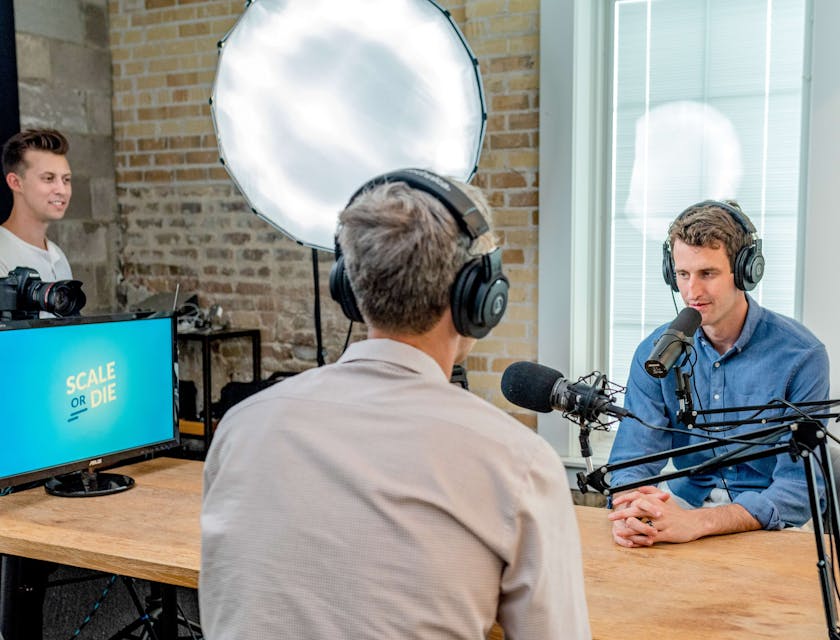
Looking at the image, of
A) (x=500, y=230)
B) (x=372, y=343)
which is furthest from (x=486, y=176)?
(x=372, y=343)

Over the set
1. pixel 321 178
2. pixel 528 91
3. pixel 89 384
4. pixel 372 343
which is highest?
pixel 528 91

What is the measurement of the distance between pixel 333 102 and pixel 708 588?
1.80 metres

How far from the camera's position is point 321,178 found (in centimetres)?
267

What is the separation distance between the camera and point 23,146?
342cm

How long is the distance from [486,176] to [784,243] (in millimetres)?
1126

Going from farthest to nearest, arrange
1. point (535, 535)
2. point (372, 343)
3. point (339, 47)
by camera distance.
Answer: point (339, 47)
point (372, 343)
point (535, 535)

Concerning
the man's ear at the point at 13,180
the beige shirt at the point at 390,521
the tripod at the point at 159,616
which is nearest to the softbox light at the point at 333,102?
the tripod at the point at 159,616

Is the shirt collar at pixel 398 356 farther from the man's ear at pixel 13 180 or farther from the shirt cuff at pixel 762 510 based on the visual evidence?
the man's ear at pixel 13 180

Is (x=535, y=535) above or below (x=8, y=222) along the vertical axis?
below

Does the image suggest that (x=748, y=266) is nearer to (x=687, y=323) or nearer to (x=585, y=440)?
(x=687, y=323)

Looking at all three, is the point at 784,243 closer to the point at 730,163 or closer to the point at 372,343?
the point at 730,163

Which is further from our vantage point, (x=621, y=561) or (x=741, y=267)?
(x=741, y=267)

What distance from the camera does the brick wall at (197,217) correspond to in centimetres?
381

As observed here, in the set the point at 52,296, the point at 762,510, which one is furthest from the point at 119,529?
the point at 762,510
